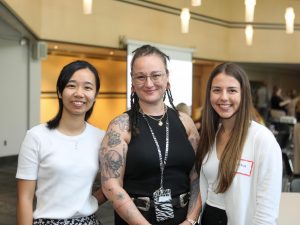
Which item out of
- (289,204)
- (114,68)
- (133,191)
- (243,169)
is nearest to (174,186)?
(133,191)

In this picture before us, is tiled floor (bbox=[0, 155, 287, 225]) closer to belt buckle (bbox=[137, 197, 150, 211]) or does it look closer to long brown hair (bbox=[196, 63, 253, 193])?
belt buckle (bbox=[137, 197, 150, 211])

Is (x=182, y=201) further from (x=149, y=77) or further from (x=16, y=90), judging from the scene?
(x=16, y=90)

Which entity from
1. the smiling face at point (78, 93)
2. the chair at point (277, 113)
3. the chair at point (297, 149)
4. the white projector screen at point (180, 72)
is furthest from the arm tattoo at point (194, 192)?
the chair at point (277, 113)

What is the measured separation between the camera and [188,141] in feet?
6.25

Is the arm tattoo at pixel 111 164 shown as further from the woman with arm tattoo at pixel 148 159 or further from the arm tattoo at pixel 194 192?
the arm tattoo at pixel 194 192

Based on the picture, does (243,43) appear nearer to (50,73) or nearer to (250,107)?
(50,73)

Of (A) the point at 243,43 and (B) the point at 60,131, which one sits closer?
(B) the point at 60,131

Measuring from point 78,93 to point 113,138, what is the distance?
23cm

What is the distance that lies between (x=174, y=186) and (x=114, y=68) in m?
9.57

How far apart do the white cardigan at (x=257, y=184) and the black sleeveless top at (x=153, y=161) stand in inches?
8.8

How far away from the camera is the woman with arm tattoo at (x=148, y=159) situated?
1737 mm

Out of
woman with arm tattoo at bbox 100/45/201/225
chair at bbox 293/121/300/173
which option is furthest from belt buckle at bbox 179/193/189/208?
chair at bbox 293/121/300/173

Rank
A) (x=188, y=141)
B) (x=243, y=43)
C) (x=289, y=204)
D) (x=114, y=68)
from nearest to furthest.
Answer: (x=188, y=141), (x=289, y=204), (x=114, y=68), (x=243, y=43)

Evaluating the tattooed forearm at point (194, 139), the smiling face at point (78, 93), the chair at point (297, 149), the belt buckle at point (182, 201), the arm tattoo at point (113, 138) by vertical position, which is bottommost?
the chair at point (297, 149)
